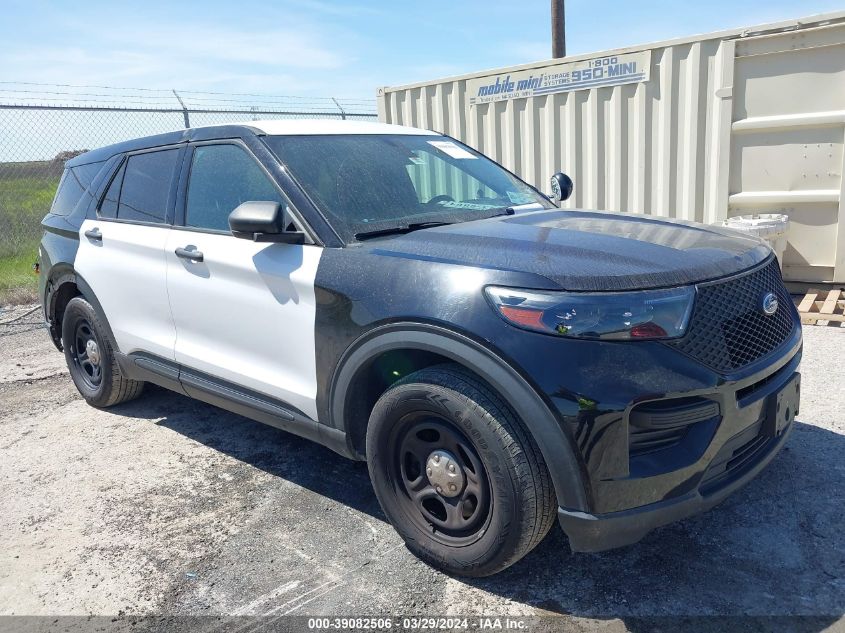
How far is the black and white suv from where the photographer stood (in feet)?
7.58

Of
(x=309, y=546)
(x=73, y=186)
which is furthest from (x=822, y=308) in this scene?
(x=73, y=186)

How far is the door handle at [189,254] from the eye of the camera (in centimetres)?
353

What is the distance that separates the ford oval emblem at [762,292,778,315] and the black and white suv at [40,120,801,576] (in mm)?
10

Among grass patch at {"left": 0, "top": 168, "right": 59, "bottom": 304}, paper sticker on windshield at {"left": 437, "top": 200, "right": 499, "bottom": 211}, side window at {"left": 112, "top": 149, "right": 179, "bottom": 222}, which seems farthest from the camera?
grass patch at {"left": 0, "top": 168, "right": 59, "bottom": 304}

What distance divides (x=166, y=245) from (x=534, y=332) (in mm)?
2292

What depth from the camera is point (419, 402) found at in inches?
102

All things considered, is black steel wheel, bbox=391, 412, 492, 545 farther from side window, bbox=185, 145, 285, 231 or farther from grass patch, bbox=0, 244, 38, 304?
grass patch, bbox=0, 244, 38, 304

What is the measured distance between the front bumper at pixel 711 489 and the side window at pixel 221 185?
77.0 inches

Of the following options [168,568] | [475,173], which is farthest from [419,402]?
[475,173]

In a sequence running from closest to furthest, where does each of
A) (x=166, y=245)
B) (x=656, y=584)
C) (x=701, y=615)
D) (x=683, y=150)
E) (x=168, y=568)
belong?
(x=701, y=615)
(x=656, y=584)
(x=168, y=568)
(x=166, y=245)
(x=683, y=150)

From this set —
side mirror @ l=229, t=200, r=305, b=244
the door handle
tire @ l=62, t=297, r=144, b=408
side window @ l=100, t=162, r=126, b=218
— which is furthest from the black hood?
tire @ l=62, t=297, r=144, b=408

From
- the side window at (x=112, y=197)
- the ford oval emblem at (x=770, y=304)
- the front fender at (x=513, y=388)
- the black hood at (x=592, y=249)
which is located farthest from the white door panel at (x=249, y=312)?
the ford oval emblem at (x=770, y=304)

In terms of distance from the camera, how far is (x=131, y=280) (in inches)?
160

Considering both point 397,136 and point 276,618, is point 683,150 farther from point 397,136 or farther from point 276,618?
point 276,618
